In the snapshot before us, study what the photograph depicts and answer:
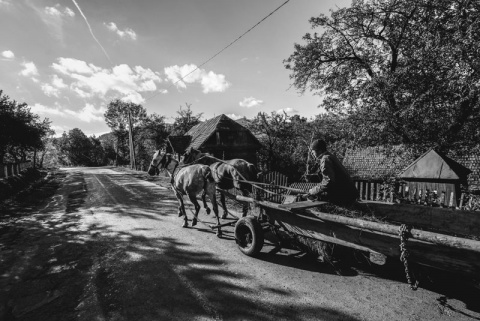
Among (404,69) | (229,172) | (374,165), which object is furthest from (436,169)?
(374,165)

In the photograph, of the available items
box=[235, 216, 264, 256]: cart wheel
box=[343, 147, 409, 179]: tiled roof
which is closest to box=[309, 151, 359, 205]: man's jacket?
box=[235, 216, 264, 256]: cart wheel

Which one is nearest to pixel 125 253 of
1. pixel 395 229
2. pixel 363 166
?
pixel 395 229

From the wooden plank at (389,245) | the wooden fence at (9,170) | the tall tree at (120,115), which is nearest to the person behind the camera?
the wooden plank at (389,245)

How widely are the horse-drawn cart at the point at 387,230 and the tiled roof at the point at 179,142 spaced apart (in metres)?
20.4

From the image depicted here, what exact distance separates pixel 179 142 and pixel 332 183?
2294 cm

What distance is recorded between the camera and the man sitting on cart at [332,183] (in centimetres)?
402

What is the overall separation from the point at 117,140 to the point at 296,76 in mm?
57052

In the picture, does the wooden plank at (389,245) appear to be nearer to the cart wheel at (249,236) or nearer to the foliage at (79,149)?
the cart wheel at (249,236)

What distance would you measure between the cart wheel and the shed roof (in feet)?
22.8

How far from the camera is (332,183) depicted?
4.03 metres

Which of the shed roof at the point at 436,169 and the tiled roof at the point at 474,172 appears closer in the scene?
the shed roof at the point at 436,169

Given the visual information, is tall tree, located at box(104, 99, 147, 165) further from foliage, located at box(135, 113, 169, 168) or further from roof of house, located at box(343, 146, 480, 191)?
roof of house, located at box(343, 146, 480, 191)

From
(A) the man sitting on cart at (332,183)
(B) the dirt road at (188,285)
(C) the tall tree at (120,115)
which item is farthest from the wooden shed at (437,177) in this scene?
(C) the tall tree at (120,115)

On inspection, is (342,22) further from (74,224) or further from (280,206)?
(74,224)
